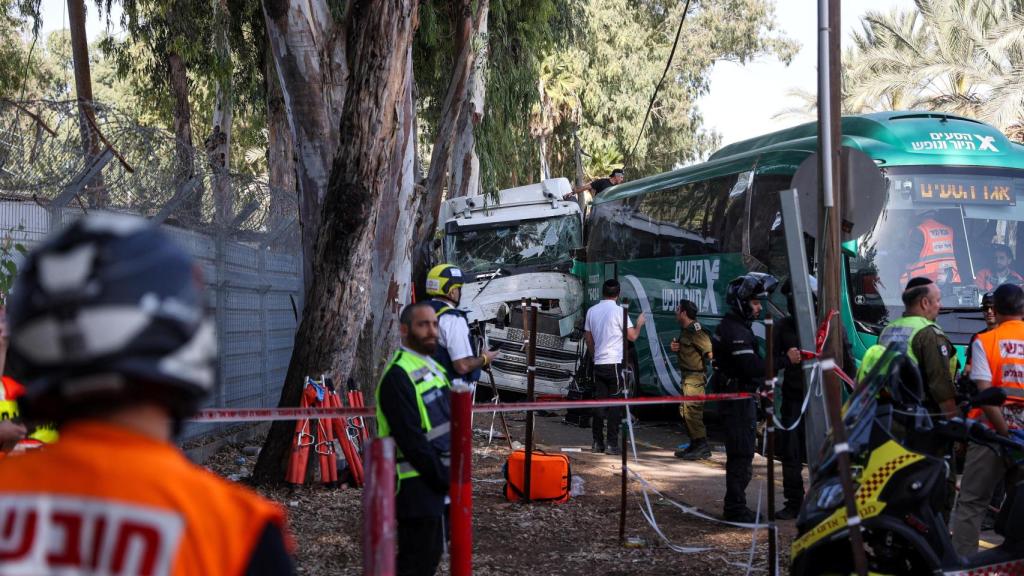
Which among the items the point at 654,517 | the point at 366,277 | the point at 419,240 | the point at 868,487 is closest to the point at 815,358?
the point at 868,487

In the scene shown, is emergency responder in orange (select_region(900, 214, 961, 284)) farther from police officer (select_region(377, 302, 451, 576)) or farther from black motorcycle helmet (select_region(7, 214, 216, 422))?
black motorcycle helmet (select_region(7, 214, 216, 422))

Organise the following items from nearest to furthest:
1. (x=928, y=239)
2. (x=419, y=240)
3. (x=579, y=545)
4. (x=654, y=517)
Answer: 1. (x=579, y=545)
2. (x=654, y=517)
3. (x=928, y=239)
4. (x=419, y=240)

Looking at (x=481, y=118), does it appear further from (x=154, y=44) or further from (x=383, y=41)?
(x=383, y=41)

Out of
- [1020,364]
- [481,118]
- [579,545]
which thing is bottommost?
[579,545]

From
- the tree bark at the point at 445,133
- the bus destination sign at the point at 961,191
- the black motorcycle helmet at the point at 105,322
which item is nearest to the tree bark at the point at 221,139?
the tree bark at the point at 445,133

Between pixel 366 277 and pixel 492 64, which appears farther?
pixel 492 64

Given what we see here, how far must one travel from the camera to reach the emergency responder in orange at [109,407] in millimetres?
1445

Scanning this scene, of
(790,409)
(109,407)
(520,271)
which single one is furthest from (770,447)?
(520,271)

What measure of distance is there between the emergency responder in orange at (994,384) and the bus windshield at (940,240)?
449cm

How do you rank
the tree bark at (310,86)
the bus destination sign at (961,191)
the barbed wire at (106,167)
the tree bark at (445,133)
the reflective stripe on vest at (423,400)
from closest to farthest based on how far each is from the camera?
the reflective stripe on vest at (423,400) < the barbed wire at (106,167) < the tree bark at (310,86) < the bus destination sign at (961,191) < the tree bark at (445,133)

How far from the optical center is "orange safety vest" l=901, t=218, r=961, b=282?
36.4 feet

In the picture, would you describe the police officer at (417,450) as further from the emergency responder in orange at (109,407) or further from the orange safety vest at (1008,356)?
the orange safety vest at (1008,356)

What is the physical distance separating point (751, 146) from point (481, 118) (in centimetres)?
565

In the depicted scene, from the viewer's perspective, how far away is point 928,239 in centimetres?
1130
